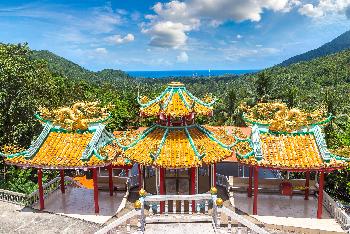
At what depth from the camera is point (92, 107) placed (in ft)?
70.9

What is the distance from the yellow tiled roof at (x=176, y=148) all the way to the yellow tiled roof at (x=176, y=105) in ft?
3.51

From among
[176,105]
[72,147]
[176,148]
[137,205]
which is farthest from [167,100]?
[137,205]

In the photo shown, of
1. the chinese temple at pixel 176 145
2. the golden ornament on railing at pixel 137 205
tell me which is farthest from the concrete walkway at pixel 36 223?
the chinese temple at pixel 176 145

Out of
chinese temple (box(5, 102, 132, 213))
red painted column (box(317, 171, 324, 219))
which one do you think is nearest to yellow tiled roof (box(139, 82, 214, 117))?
chinese temple (box(5, 102, 132, 213))

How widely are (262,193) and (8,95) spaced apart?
75.5 ft

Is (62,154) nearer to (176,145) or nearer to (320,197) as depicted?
(176,145)

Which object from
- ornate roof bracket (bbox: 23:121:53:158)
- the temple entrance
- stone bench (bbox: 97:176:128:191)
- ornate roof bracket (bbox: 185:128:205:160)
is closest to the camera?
ornate roof bracket (bbox: 185:128:205:160)

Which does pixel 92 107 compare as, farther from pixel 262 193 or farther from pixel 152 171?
pixel 262 193

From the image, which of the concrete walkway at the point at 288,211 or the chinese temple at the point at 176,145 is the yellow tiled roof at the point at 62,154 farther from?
the concrete walkway at the point at 288,211

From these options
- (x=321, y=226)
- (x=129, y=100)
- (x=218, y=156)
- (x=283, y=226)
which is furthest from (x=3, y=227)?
(x=129, y=100)

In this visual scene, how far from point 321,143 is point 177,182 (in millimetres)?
7701

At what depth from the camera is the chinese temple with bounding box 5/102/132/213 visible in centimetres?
1816

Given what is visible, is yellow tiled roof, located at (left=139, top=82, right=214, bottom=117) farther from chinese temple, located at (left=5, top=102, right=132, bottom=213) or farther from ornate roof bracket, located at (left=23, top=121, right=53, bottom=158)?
ornate roof bracket, located at (left=23, top=121, right=53, bottom=158)

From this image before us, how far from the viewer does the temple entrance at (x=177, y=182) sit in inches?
742
